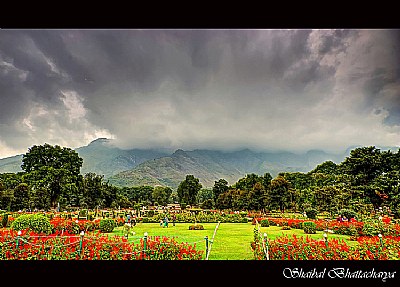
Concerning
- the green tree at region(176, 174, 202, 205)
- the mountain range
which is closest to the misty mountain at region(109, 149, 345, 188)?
the mountain range

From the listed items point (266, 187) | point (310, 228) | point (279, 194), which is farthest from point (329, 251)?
point (266, 187)

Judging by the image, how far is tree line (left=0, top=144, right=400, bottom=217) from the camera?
13.2 metres

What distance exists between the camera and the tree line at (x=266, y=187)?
13195 mm

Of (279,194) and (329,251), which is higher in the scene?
(279,194)

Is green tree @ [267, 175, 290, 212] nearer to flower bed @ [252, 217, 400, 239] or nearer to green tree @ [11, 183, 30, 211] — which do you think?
flower bed @ [252, 217, 400, 239]

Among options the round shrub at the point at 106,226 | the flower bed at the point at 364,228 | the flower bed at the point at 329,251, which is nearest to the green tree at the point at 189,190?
the round shrub at the point at 106,226

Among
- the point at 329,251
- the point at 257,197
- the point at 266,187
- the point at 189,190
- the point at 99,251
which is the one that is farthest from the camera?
the point at 189,190

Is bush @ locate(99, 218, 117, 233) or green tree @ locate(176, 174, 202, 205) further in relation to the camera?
green tree @ locate(176, 174, 202, 205)

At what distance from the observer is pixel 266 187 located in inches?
902

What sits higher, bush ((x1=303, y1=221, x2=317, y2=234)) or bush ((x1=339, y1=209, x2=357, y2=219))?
bush ((x1=339, y1=209, x2=357, y2=219))

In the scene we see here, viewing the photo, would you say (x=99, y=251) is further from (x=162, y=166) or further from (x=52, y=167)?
(x=162, y=166)
